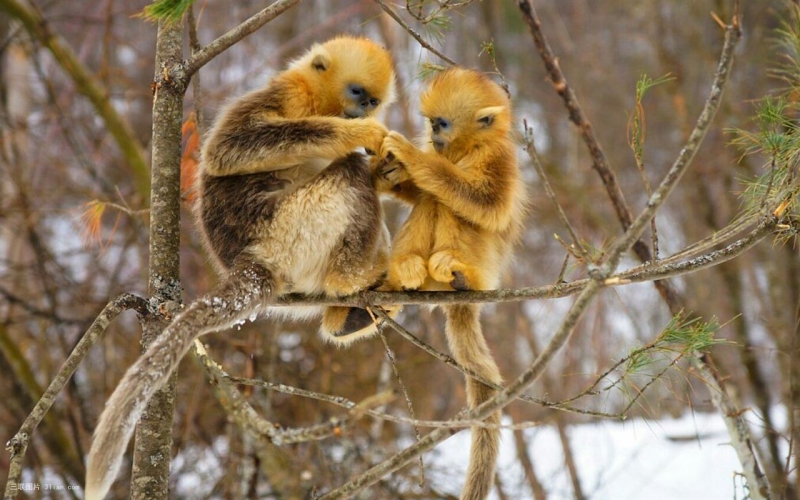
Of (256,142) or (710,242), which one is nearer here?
(710,242)

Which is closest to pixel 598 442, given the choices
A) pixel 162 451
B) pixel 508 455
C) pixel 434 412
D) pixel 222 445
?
pixel 508 455

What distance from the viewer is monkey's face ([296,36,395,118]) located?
392 cm

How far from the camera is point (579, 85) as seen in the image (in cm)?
995

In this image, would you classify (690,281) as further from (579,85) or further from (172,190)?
(172,190)

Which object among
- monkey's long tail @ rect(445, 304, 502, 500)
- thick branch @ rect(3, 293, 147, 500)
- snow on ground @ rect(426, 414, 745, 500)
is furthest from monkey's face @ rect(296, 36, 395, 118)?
snow on ground @ rect(426, 414, 745, 500)

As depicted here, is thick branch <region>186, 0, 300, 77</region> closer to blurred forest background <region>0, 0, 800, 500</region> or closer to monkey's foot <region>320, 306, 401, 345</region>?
blurred forest background <region>0, 0, 800, 500</region>

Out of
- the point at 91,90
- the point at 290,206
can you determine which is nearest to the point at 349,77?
the point at 290,206

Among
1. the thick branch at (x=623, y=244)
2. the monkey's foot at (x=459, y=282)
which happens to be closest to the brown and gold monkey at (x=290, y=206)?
the monkey's foot at (x=459, y=282)

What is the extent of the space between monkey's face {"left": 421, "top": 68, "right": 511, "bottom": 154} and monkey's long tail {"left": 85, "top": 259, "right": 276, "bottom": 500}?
1236mm

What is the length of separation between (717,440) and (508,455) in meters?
1.89

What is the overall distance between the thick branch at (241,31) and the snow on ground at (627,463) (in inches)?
152

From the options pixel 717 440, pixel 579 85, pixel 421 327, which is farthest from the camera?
pixel 579 85

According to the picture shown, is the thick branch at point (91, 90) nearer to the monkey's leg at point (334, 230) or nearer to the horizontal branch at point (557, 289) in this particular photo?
the monkey's leg at point (334, 230)

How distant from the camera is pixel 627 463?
21.2 feet
